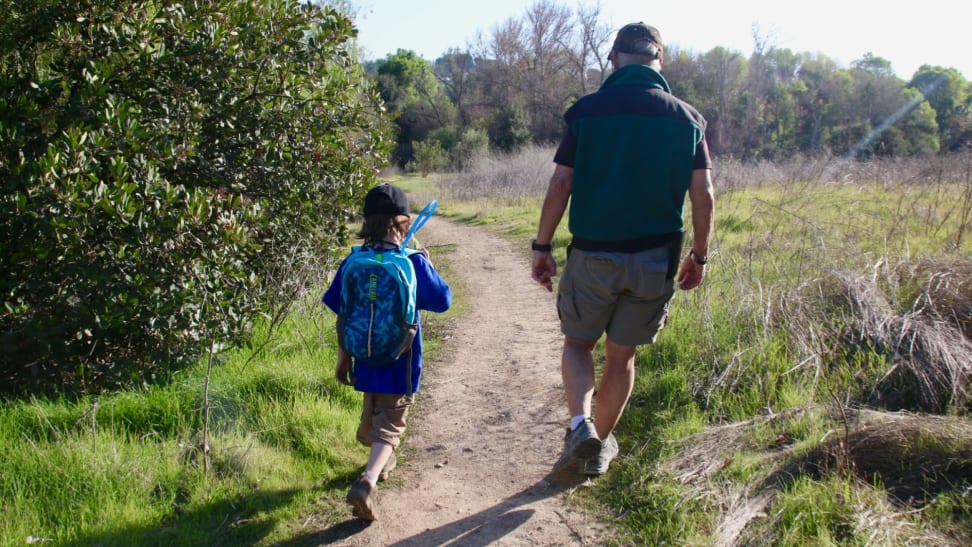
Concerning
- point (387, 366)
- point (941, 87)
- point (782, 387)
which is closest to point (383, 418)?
point (387, 366)

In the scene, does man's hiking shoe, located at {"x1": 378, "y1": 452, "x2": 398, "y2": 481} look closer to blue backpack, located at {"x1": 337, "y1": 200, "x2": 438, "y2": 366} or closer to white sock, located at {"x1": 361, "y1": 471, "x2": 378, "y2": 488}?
white sock, located at {"x1": 361, "y1": 471, "x2": 378, "y2": 488}

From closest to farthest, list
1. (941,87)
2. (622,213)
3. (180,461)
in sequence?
1. (622,213)
2. (180,461)
3. (941,87)

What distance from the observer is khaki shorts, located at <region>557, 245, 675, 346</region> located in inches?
124

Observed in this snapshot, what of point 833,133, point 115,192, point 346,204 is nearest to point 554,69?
point 833,133

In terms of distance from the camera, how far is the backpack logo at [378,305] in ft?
10.8

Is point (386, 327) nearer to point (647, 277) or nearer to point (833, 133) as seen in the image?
point (647, 277)

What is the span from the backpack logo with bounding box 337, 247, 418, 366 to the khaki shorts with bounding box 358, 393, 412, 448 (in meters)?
0.26

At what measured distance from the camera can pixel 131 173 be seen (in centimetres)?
420

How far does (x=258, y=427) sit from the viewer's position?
4215mm

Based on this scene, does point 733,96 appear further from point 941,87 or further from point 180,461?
point 180,461

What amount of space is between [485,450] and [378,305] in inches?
52.5

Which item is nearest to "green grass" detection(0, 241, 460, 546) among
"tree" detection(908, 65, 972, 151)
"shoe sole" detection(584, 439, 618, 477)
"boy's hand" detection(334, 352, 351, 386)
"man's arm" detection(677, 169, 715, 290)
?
"boy's hand" detection(334, 352, 351, 386)

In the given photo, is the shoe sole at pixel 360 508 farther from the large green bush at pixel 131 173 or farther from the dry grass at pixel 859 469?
the large green bush at pixel 131 173

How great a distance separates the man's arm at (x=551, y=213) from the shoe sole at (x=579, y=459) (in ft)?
2.41
